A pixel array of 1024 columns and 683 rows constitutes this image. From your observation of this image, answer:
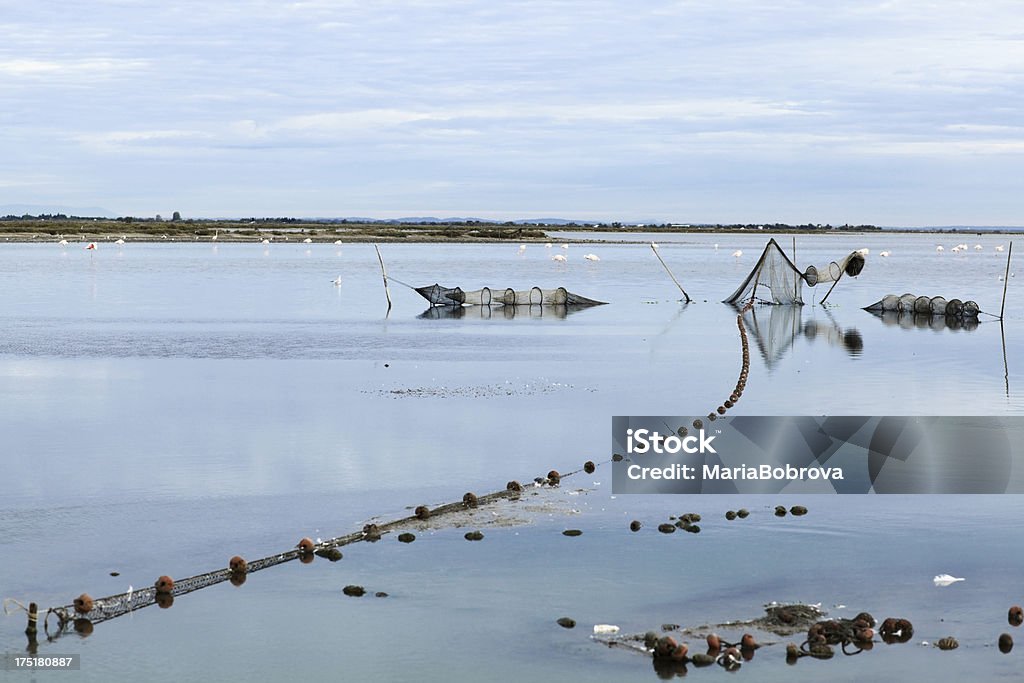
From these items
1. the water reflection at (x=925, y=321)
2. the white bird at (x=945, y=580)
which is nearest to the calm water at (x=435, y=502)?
the white bird at (x=945, y=580)

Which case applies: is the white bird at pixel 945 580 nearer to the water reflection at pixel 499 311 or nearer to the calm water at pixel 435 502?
the calm water at pixel 435 502

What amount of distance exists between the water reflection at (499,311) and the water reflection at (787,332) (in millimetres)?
6523

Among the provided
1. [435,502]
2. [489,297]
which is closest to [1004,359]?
[435,502]

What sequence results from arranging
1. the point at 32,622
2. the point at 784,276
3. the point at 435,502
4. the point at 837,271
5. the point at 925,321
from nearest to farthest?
1. the point at 32,622
2. the point at 435,502
3. the point at 925,321
4. the point at 784,276
5. the point at 837,271

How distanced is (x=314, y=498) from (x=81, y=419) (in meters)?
6.85

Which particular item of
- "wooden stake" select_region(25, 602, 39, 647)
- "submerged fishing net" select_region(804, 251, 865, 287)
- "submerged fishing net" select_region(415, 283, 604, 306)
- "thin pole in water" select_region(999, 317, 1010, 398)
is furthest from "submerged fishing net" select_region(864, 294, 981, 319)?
"wooden stake" select_region(25, 602, 39, 647)

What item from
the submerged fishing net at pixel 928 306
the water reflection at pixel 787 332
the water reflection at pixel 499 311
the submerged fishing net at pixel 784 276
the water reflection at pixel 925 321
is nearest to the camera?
the water reflection at pixel 787 332

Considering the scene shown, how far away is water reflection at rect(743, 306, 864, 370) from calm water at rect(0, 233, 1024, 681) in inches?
15.2

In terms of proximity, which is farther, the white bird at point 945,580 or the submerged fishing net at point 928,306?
the submerged fishing net at point 928,306

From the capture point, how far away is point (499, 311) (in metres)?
45.6

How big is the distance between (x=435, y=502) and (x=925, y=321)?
3158 cm

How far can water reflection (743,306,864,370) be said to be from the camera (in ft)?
106

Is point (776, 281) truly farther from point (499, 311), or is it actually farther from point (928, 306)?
point (499, 311)

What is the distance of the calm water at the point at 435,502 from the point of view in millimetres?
9812
